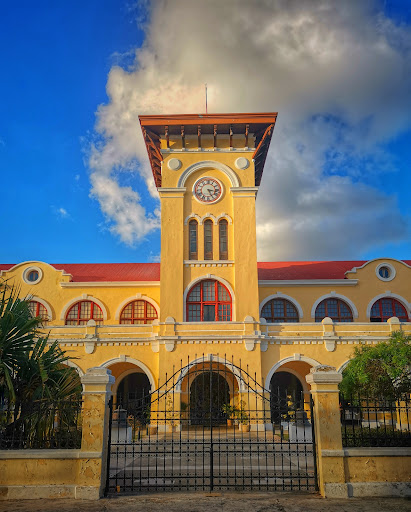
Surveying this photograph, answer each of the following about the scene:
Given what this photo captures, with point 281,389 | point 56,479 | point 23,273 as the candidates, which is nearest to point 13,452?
point 56,479

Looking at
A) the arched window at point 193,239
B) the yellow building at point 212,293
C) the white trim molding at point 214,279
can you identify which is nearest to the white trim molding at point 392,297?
A: the yellow building at point 212,293

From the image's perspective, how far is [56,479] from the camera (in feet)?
29.3

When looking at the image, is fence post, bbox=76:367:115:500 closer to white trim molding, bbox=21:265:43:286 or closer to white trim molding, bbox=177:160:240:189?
white trim molding, bbox=177:160:240:189

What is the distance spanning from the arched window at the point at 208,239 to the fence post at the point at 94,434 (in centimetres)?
1502

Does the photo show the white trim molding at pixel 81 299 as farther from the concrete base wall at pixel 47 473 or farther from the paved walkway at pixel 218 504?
the paved walkway at pixel 218 504

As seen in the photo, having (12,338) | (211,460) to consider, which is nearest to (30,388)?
(12,338)

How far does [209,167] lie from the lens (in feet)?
82.3

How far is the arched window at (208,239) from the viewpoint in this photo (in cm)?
2436

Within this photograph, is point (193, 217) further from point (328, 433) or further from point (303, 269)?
point (328, 433)

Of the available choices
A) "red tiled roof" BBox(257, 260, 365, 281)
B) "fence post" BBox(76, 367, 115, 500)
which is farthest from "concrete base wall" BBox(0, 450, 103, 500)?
"red tiled roof" BBox(257, 260, 365, 281)

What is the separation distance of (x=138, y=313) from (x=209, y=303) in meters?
4.73

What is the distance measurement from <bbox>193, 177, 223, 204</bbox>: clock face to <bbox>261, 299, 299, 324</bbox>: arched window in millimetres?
6714

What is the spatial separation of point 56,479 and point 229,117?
19591 millimetres

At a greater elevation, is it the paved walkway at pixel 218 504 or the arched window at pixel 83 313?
the arched window at pixel 83 313
